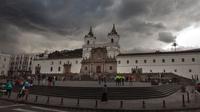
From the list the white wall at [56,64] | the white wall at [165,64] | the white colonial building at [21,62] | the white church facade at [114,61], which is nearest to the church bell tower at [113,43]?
the white church facade at [114,61]

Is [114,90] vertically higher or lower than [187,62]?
lower

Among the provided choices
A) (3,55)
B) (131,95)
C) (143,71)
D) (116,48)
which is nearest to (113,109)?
(131,95)

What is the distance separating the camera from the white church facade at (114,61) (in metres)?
64.8

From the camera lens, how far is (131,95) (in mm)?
21344

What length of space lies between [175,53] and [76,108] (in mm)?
59518

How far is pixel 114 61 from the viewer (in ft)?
245

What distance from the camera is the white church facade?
64750mm

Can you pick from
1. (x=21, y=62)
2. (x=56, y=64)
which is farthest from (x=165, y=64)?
(x=21, y=62)

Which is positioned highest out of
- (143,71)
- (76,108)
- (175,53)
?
(175,53)

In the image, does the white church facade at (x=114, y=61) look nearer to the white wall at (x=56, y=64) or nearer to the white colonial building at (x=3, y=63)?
the white wall at (x=56, y=64)

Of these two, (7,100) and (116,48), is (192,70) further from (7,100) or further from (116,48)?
(7,100)

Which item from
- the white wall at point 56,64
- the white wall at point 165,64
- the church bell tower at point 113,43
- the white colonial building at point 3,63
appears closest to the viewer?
the white wall at point 165,64

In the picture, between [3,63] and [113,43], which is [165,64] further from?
[3,63]

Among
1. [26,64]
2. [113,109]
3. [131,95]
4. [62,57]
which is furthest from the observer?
[26,64]
